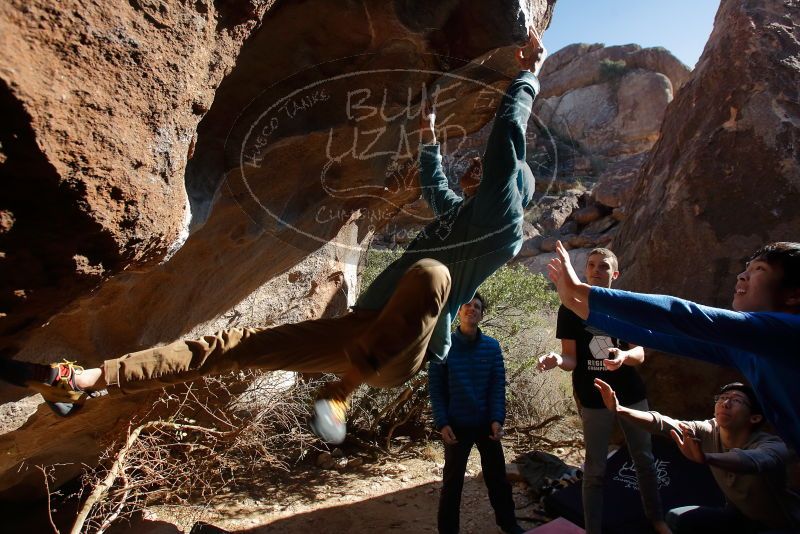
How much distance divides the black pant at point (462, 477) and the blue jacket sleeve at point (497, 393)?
118 millimetres

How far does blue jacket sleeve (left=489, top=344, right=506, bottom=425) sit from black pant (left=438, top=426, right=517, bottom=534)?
12 cm

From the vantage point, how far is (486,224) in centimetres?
237

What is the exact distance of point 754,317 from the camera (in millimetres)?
1640

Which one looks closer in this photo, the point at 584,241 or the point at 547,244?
the point at 584,241

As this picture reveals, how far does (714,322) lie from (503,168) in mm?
1067

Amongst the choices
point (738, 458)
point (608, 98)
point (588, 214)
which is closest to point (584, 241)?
point (588, 214)

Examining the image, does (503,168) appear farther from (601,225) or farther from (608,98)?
(608,98)

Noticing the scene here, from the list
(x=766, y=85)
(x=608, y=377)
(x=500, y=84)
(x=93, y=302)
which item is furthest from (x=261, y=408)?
(x=766, y=85)

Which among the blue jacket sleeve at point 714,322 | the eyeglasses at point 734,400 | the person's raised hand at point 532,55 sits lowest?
the eyeglasses at point 734,400

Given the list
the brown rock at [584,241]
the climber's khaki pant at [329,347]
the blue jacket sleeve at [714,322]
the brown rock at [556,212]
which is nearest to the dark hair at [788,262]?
the blue jacket sleeve at [714,322]

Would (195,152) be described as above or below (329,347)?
above

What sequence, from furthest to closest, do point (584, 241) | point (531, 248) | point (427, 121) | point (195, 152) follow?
1. point (531, 248)
2. point (584, 241)
3. point (427, 121)
4. point (195, 152)

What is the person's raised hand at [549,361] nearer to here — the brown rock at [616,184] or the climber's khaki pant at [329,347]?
the climber's khaki pant at [329,347]

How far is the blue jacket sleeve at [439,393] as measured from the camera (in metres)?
3.69
